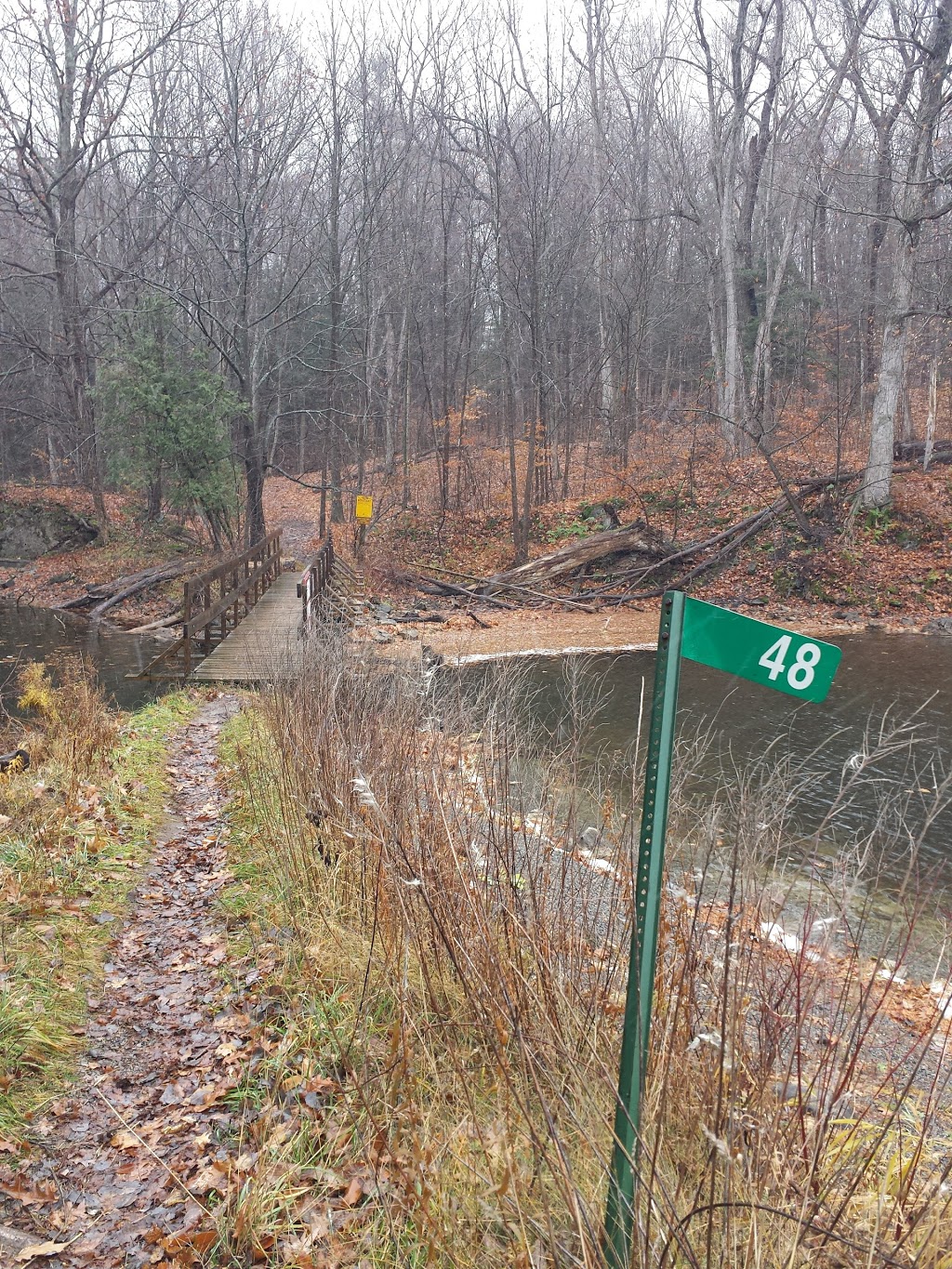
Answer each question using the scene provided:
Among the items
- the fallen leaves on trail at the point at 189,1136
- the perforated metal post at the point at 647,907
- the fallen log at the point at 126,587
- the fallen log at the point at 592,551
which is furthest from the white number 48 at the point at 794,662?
the fallen log at the point at 126,587

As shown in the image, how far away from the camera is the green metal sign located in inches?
74.4

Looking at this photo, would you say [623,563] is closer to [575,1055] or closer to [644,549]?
[644,549]

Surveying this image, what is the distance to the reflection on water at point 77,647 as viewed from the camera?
12.7 meters

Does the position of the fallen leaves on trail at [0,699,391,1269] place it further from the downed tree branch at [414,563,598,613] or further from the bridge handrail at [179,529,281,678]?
the bridge handrail at [179,529,281,678]

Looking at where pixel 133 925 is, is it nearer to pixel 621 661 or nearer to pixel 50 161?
pixel 621 661

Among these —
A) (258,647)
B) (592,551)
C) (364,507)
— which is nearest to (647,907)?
(258,647)

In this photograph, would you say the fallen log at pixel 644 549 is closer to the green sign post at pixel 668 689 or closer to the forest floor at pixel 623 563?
the forest floor at pixel 623 563

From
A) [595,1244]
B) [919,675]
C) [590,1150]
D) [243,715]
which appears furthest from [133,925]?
[919,675]

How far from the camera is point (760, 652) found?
1911 millimetres

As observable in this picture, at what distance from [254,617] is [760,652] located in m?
15.3

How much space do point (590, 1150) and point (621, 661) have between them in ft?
39.4

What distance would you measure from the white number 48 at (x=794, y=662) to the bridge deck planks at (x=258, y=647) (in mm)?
6384

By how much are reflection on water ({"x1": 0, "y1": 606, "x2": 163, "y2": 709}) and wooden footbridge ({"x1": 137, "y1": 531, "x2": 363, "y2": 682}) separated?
0.57 m

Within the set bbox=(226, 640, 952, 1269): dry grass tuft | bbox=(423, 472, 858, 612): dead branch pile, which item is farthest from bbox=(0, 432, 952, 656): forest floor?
bbox=(226, 640, 952, 1269): dry grass tuft
